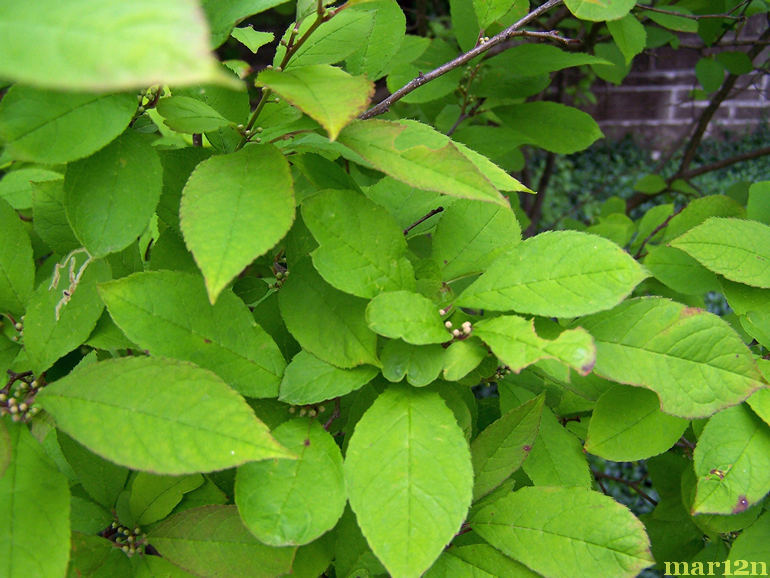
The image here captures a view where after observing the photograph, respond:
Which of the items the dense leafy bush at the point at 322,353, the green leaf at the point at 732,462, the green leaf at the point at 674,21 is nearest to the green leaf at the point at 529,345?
the dense leafy bush at the point at 322,353

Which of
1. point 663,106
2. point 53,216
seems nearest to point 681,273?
point 53,216

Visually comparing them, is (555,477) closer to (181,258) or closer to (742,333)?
(742,333)

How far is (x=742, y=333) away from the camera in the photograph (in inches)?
44.0

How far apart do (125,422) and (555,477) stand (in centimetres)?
56

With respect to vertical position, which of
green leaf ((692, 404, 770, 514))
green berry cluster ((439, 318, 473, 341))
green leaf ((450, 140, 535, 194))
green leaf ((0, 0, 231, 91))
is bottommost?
green leaf ((692, 404, 770, 514))

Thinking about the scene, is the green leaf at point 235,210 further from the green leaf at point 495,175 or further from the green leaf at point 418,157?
the green leaf at point 495,175

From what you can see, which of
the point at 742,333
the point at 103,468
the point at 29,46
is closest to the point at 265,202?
the point at 29,46

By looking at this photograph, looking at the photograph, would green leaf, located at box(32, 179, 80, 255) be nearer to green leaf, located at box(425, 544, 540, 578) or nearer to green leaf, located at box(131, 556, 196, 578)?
Answer: green leaf, located at box(131, 556, 196, 578)

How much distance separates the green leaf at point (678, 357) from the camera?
0.75 metres

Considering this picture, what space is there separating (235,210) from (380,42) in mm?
510

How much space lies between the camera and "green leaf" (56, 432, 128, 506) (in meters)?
0.82

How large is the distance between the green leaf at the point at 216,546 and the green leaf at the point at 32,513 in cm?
16

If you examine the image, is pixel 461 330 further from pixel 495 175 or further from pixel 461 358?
pixel 495 175

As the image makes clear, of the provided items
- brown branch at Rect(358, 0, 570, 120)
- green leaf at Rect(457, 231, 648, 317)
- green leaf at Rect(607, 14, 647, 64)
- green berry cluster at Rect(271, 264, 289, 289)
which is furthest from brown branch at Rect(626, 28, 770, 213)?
green berry cluster at Rect(271, 264, 289, 289)
